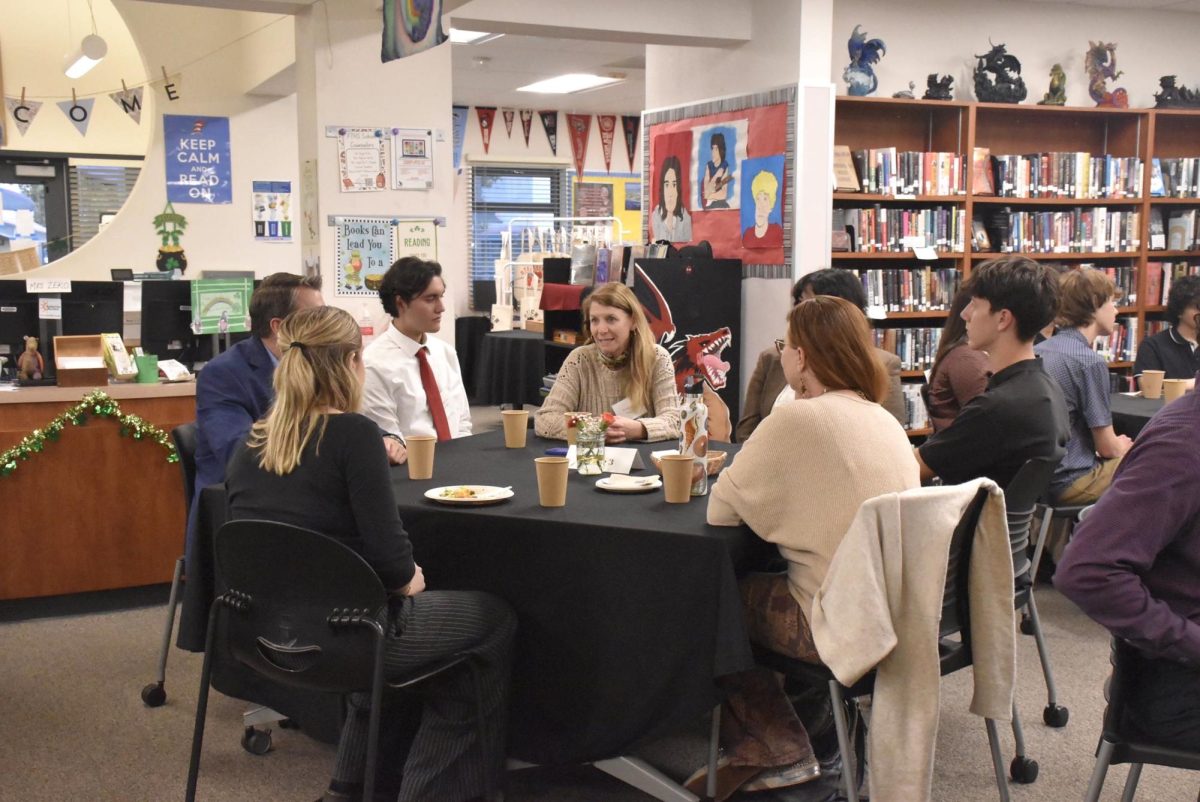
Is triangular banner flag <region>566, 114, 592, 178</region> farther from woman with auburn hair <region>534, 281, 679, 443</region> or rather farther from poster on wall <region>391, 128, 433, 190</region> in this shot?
woman with auburn hair <region>534, 281, 679, 443</region>

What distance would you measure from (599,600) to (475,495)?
401 mm

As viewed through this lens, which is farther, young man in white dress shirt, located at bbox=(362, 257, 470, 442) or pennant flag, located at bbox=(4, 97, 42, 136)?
pennant flag, located at bbox=(4, 97, 42, 136)

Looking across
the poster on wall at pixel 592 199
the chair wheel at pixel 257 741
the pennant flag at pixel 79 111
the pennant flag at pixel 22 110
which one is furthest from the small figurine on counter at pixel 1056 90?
the pennant flag at pixel 22 110

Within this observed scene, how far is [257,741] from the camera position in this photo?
3.12 metres

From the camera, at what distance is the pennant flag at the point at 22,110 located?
28.1 ft

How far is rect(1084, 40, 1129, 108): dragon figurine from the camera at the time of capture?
23.0 feet

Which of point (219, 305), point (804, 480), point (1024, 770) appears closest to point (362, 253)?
point (219, 305)

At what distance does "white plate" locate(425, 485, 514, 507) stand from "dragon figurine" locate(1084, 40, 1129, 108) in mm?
5755

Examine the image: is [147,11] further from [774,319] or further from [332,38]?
[774,319]

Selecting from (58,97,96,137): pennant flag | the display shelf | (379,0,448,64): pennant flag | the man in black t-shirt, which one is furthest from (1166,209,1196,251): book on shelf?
(58,97,96,137): pennant flag

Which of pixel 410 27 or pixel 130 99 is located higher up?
pixel 130 99

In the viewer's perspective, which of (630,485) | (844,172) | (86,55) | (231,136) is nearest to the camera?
(630,485)

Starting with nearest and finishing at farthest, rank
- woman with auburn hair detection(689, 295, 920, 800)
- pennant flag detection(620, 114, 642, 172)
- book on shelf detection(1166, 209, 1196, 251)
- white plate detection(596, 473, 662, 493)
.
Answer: woman with auburn hair detection(689, 295, 920, 800) < white plate detection(596, 473, 662, 493) < book on shelf detection(1166, 209, 1196, 251) < pennant flag detection(620, 114, 642, 172)

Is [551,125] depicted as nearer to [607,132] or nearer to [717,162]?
[607,132]
